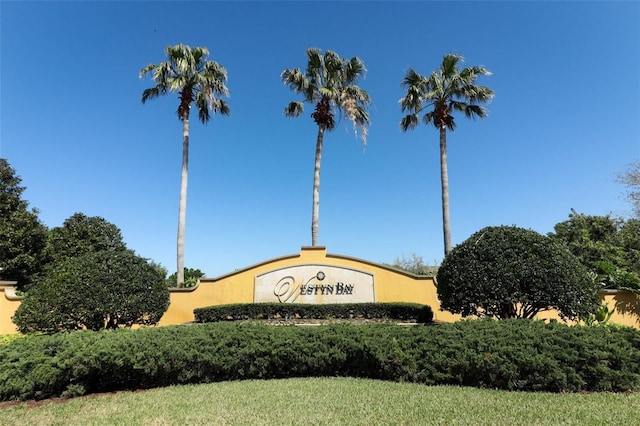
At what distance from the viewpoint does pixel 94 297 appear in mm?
7582

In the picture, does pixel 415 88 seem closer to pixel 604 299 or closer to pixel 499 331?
pixel 604 299

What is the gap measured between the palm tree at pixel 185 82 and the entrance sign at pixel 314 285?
5525 millimetres

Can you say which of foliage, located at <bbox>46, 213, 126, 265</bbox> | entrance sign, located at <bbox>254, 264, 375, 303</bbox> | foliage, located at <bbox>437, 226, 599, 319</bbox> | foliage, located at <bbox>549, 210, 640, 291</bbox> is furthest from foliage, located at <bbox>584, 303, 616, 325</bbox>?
foliage, located at <bbox>46, 213, 126, 265</bbox>

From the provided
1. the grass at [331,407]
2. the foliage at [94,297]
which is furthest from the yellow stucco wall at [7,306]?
the grass at [331,407]

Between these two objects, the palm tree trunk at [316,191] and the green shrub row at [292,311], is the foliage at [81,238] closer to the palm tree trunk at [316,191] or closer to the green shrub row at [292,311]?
the green shrub row at [292,311]

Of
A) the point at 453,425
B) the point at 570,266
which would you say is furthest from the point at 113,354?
the point at 570,266

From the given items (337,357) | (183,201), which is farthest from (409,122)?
(337,357)

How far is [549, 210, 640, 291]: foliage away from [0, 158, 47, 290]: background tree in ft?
81.2

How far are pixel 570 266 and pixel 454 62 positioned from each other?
40.8 feet

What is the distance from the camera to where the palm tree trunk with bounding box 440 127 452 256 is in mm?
15927

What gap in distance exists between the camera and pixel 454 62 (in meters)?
16.8

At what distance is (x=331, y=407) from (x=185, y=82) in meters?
18.3

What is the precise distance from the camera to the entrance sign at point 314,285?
14562mm

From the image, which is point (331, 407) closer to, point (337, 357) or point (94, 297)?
point (337, 357)
